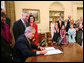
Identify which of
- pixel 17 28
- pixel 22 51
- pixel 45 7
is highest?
pixel 45 7

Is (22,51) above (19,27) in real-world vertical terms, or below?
below

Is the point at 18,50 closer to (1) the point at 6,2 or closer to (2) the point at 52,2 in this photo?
(1) the point at 6,2

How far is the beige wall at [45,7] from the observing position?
6021mm

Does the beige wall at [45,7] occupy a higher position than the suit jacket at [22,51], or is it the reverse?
the beige wall at [45,7]

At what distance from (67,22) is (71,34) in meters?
0.91

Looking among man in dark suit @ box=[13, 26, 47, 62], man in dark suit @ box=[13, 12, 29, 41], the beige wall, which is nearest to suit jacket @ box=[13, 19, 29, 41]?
man in dark suit @ box=[13, 12, 29, 41]

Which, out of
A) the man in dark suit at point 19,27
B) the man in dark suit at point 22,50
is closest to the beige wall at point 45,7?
the man in dark suit at point 19,27

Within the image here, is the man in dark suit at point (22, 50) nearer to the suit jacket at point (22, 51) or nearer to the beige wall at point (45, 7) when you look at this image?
the suit jacket at point (22, 51)

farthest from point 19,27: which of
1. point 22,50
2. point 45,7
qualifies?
point 45,7

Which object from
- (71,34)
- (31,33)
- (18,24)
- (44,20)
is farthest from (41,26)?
(31,33)

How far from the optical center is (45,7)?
6.48m

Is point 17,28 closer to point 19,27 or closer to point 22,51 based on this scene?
point 19,27

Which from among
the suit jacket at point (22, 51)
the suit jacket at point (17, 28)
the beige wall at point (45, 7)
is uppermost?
the beige wall at point (45, 7)

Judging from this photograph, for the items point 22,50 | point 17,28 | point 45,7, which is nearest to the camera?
point 22,50
